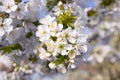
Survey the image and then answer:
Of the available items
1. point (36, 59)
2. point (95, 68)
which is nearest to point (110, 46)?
point (95, 68)

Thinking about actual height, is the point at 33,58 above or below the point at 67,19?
below

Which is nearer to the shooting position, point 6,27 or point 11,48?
point 6,27

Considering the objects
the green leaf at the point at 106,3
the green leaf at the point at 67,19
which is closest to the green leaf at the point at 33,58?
the green leaf at the point at 67,19

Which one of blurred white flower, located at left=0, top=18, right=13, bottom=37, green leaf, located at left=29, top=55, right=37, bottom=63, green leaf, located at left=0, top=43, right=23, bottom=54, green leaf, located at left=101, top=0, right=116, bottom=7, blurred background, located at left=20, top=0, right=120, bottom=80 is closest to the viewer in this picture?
blurred white flower, located at left=0, top=18, right=13, bottom=37

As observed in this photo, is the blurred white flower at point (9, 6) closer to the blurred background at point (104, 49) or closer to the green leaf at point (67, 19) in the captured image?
the green leaf at point (67, 19)

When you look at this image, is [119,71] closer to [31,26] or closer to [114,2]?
[114,2]

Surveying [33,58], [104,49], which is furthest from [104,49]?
[33,58]

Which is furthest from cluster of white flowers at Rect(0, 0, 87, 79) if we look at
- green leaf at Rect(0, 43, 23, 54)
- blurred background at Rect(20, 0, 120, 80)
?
blurred background at Rect(20, 0, 120, 80)

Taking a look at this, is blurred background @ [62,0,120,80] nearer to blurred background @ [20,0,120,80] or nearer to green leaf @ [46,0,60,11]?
blurred background @ [20,0,120,80]

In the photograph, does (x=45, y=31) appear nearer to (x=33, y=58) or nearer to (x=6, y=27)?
(x=6, y=27)
